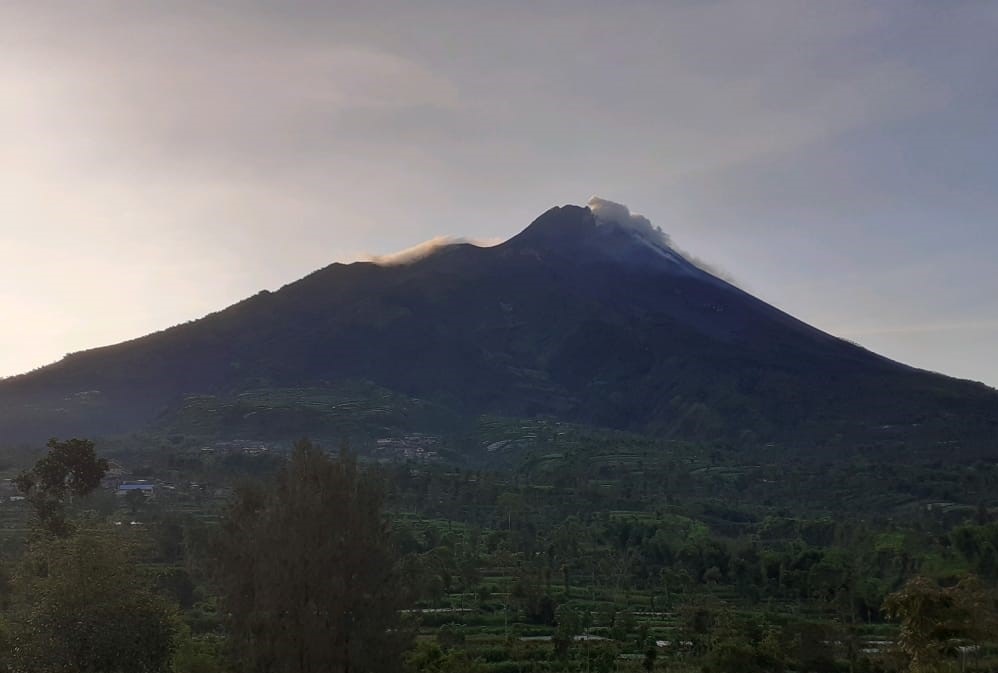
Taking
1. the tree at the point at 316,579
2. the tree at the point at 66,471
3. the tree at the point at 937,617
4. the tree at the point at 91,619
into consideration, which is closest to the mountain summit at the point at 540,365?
the tree at the point at 66,471

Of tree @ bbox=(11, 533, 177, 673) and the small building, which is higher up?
tree @ bbox=(11, 533, 177, 673)

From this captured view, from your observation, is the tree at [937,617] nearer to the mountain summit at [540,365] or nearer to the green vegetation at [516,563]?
the green vegetation at [516,563]

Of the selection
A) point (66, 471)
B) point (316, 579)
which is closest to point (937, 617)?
point (316, 579)

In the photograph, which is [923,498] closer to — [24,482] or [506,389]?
[24,482]

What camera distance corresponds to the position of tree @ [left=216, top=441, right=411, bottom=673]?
1512 centimetres

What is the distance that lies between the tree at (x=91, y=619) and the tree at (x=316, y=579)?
301 centimetres

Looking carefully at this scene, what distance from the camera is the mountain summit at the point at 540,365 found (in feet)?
432

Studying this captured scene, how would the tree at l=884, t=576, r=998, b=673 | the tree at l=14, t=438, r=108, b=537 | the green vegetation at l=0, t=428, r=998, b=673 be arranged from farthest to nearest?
the tree at l=14, t=438, r=108, b=537
the tree at l=884, t=576, r=998, b=673
the green vegetation at l=0, t=428, r=998, b=673

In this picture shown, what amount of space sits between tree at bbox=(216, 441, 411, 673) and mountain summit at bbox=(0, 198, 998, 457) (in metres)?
101

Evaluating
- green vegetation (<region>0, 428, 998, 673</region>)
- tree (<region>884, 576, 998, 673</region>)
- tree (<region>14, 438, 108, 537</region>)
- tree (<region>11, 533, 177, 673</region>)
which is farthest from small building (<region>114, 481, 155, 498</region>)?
tree (<region>884, 576, 998, 673</region>)

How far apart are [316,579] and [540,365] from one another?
506 feet

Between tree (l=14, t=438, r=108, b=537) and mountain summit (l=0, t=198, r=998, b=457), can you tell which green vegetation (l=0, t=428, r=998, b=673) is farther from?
mountain summit (l=0, t=198, r=998, b=457)

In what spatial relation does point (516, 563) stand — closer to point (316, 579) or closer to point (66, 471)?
point (66, 471)

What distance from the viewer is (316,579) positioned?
1538 cm
